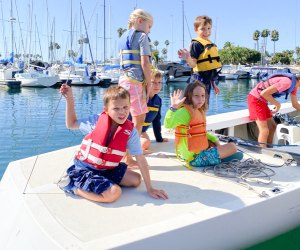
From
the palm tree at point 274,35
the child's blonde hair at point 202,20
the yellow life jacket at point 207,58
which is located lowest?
the yellow life jacket at point 207,58

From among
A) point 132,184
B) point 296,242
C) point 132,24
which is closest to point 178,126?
point 132,184

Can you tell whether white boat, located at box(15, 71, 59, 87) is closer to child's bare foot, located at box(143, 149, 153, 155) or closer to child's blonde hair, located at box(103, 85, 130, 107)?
child's bare foot, located at box(143, 149, 153, 155)

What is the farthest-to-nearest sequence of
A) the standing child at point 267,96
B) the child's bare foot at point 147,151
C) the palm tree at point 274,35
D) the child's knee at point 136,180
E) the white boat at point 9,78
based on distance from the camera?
the palm tree at point 274,35 → the white boat at point 9,78 → the standing child at point 267,96 → the child's bare foot at point 147,151 → the child's knee at point 136,180

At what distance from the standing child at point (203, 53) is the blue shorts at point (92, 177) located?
1939mm

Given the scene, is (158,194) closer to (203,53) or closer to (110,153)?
(110,153)

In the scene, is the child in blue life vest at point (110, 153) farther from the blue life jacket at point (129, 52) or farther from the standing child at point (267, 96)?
the standing child at point (267, 96)

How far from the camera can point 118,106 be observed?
2754 millimetres

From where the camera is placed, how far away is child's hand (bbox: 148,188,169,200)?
2717 mm

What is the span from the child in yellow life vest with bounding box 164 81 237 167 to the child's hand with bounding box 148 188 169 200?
75 cm

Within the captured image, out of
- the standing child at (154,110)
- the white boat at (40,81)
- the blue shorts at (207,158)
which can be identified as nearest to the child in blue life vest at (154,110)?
the standing child at (154,110)

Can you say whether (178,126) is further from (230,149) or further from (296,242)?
(296,242)

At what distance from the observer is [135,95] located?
3562mm

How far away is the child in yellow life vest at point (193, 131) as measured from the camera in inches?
133

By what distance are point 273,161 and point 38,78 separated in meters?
30.2
